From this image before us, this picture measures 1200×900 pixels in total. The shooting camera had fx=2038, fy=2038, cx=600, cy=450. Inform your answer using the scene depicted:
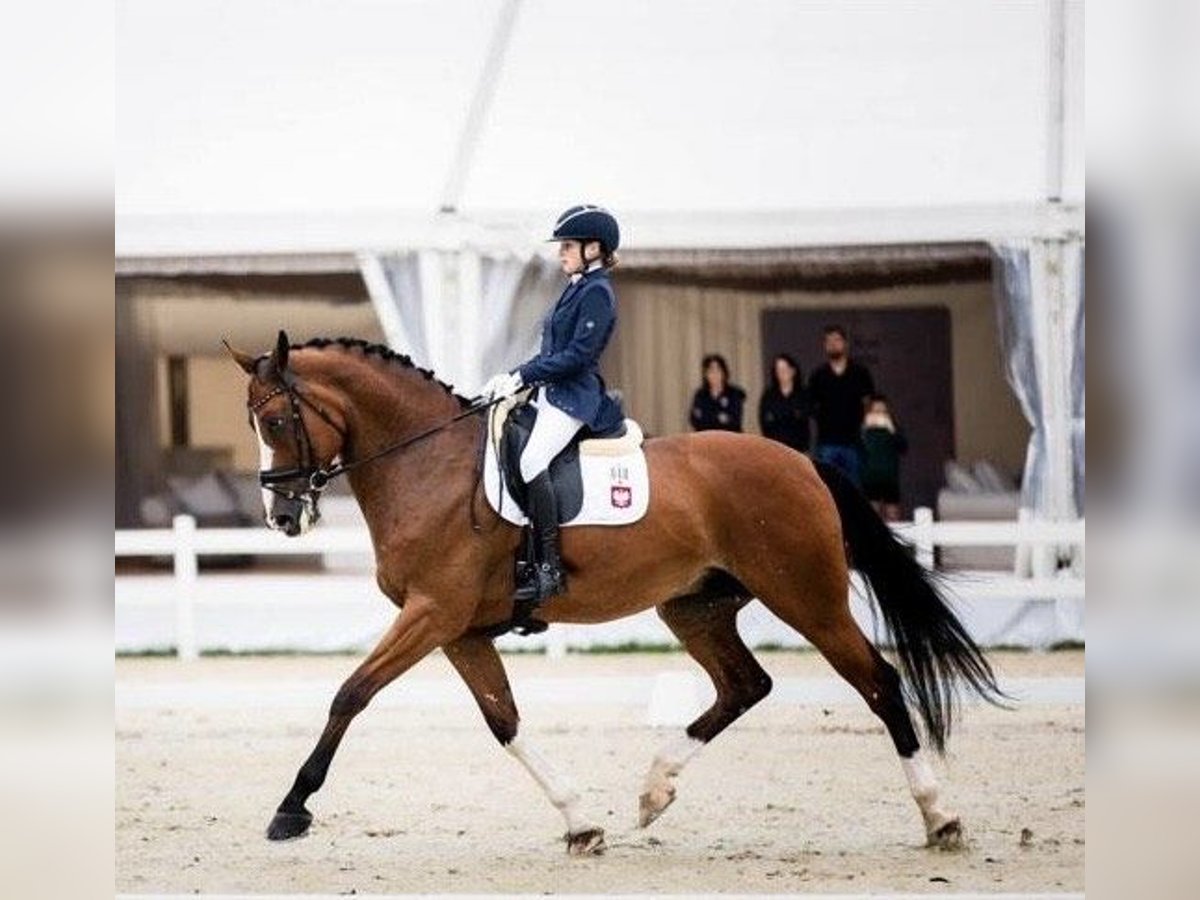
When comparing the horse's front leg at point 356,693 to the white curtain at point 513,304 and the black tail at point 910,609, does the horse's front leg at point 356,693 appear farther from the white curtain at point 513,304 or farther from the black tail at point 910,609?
the white curtain at point 513,304

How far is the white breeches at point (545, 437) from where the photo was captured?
544cm

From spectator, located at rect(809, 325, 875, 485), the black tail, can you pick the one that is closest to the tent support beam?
spectator, located at rect(809, 325, 875, 485)

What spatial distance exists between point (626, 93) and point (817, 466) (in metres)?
3.90

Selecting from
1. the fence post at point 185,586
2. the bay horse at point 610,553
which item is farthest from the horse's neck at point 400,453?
the fence post at point 185,586

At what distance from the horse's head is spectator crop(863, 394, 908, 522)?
15.2 feet

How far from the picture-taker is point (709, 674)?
18.7 feet

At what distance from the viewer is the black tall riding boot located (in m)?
5.44

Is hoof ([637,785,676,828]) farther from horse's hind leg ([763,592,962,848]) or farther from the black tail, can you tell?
the black tail

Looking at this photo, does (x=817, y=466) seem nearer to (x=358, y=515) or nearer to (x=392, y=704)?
(x=392, y=704)

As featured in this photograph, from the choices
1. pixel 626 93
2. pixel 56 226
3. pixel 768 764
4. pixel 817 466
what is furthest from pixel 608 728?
pixel 56 226

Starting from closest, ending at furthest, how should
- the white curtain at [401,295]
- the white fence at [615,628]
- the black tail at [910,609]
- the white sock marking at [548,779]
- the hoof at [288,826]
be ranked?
the hoof at [288,826] < the white sock marking at [548,779] < the black tail at [910,609] < the white fence at [615,628] < the white curtain at [401,295]

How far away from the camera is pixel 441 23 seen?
8984 mm

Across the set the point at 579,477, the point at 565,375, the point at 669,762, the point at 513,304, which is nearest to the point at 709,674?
the point at 669,762

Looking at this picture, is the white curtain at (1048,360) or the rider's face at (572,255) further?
the white curtain at (1048,360)
